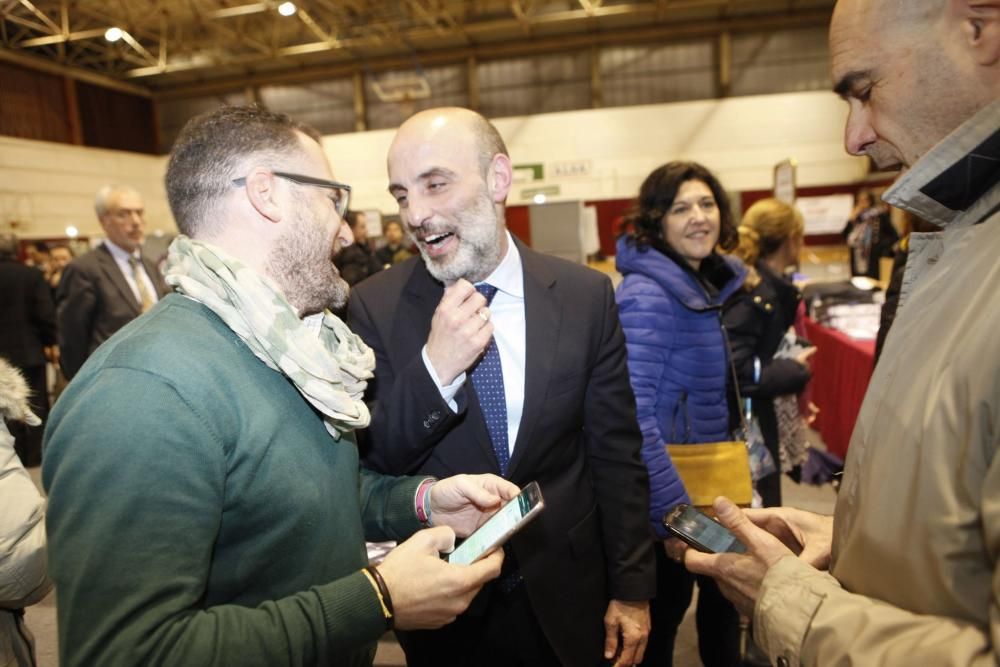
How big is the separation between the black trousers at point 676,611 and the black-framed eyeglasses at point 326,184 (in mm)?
1742

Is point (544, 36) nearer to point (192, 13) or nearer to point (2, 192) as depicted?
point (192, 13)

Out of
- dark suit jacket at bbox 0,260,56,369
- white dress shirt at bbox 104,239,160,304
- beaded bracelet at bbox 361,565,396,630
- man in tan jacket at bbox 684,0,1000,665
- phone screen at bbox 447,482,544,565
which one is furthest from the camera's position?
dark suit jacket at bbox 0,260,56,369

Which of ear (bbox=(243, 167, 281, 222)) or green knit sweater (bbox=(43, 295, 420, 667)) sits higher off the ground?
ear (bbox=(243, 167, 281, 222))

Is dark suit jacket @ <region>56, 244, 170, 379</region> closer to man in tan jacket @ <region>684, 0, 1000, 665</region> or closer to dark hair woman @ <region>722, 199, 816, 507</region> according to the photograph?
dark hair woman @ <region>722, 199, 816, 507</region>

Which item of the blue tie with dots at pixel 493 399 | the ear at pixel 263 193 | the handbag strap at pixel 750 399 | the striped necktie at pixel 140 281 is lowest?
the handbag strap at pixel 750 399

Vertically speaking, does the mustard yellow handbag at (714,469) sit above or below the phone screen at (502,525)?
below

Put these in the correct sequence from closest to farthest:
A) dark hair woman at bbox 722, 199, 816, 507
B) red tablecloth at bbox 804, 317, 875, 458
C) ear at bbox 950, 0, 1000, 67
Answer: ear at bbox 950, 0, 1000, 67, dark hair woman at bbox 722, 199, 816, 507, red tablecloth at bbox 804, 317, 875, 458

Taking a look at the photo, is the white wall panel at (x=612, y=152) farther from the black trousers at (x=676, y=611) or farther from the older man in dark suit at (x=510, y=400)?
the older man in dark suit at (x=510, y=400)

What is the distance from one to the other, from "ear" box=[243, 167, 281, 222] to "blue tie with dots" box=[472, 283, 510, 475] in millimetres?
690

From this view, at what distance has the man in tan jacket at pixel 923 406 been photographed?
739 millimetres

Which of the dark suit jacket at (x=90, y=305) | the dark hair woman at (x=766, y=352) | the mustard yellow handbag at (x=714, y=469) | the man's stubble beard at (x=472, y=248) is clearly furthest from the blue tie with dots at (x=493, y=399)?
the dark suit jacket at (x=90, y=305)

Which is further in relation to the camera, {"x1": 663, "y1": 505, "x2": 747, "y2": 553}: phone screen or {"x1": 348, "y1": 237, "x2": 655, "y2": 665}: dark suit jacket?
{"x1": 348, "y1": 237, "x2": 655, "y2": 665}: dark suit jacket

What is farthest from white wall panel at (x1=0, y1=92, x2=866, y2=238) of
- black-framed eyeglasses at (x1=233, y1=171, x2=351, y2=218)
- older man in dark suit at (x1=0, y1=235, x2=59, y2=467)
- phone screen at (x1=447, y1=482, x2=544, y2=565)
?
phone screen at (x1=447, y1=482, x2=544, y2=565)

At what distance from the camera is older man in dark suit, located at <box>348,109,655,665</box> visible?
1580mm
